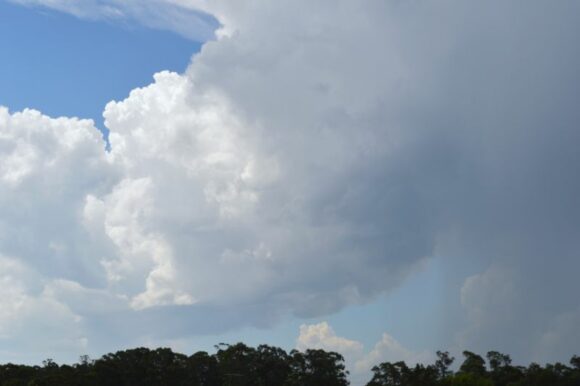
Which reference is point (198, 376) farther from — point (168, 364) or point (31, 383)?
point (31, 383)

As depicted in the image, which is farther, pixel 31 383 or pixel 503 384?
pixel 503 384

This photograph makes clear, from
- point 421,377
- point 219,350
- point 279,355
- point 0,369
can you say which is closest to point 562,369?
point 421,377

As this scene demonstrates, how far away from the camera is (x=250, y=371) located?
178m

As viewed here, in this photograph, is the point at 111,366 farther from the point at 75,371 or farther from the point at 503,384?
the point at 503,384

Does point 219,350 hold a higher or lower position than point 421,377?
higher

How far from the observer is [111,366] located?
536 ft

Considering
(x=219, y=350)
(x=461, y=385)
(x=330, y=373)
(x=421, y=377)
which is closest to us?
(x=461, y=385)

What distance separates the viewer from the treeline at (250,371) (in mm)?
155875

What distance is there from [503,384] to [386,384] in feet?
81.5

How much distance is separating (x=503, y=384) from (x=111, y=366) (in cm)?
8065

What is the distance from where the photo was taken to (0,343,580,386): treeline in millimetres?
155875

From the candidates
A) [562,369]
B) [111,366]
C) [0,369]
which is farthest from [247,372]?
[562,369]

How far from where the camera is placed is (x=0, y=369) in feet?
530

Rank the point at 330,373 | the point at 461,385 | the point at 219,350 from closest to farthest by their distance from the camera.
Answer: the point at 461,385, the point at 330,373, the point at 219,350
